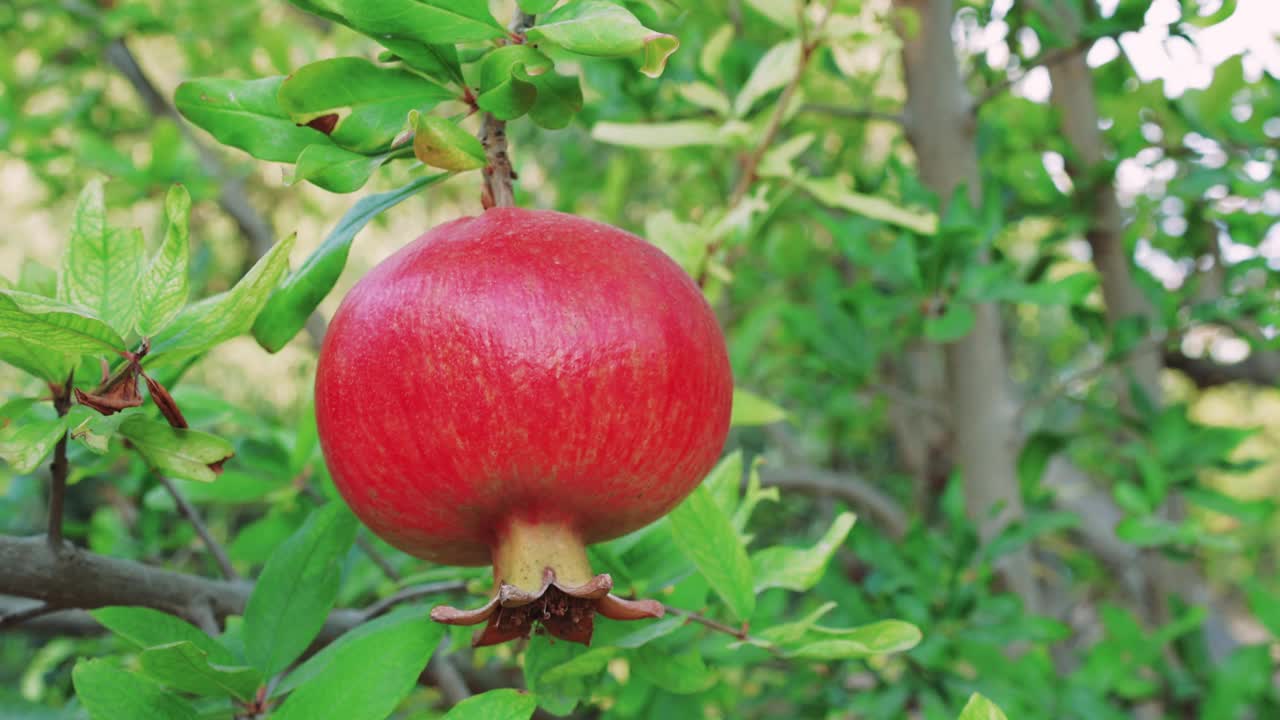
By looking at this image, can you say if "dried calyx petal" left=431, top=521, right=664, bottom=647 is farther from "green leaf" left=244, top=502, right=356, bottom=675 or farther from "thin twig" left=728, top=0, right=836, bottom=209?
"thin twig" left=728, top=0, right=836, bottom=209

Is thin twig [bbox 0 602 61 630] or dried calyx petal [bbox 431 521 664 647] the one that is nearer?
dried calyx petal [bbox 431 521 664 647]

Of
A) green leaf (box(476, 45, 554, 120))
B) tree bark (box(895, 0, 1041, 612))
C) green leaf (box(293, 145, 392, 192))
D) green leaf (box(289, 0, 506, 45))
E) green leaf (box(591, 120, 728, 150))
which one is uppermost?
green leaf (box(289, 0, 506, 45))

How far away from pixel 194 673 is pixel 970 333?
3.51 feet

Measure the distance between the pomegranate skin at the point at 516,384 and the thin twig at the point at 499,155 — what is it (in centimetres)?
6

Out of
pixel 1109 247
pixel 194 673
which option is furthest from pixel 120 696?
pixel 1109 247

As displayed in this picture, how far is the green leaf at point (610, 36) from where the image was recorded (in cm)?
47

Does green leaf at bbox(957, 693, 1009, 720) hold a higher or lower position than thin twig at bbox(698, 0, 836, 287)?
lower

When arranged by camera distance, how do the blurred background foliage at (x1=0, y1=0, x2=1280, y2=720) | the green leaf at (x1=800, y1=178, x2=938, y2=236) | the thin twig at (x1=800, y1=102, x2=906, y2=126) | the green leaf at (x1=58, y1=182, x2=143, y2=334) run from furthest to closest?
the thin twig at (x1=800, y1=102, x2=906, y2=126), the blurred background foliage at (x1=0, y1=0, x2=1280, y2=720), the green leaf at (x1=800, y1=178, x2=938, y2=236), the green leaf at (x1=58, y1=182, x2=143, y2=334)

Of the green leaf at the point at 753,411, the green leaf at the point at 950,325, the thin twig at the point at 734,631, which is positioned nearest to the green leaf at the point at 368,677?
the thin twig at the point at 734,631

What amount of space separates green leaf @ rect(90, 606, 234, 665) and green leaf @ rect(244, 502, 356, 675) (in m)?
0.02

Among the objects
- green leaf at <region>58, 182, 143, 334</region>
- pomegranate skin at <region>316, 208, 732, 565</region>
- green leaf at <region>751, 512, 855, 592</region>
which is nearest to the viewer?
pomegranate skin at <region>316, 208, 732, 565</region>

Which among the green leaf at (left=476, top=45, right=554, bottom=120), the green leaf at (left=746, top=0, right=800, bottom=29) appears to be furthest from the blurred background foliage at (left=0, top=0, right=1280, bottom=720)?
the green leaf at (left=476, top=45, right=554, bottom=120)

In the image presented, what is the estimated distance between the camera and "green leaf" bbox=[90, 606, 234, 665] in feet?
1.82

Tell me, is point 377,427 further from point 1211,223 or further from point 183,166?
point 1211,223
